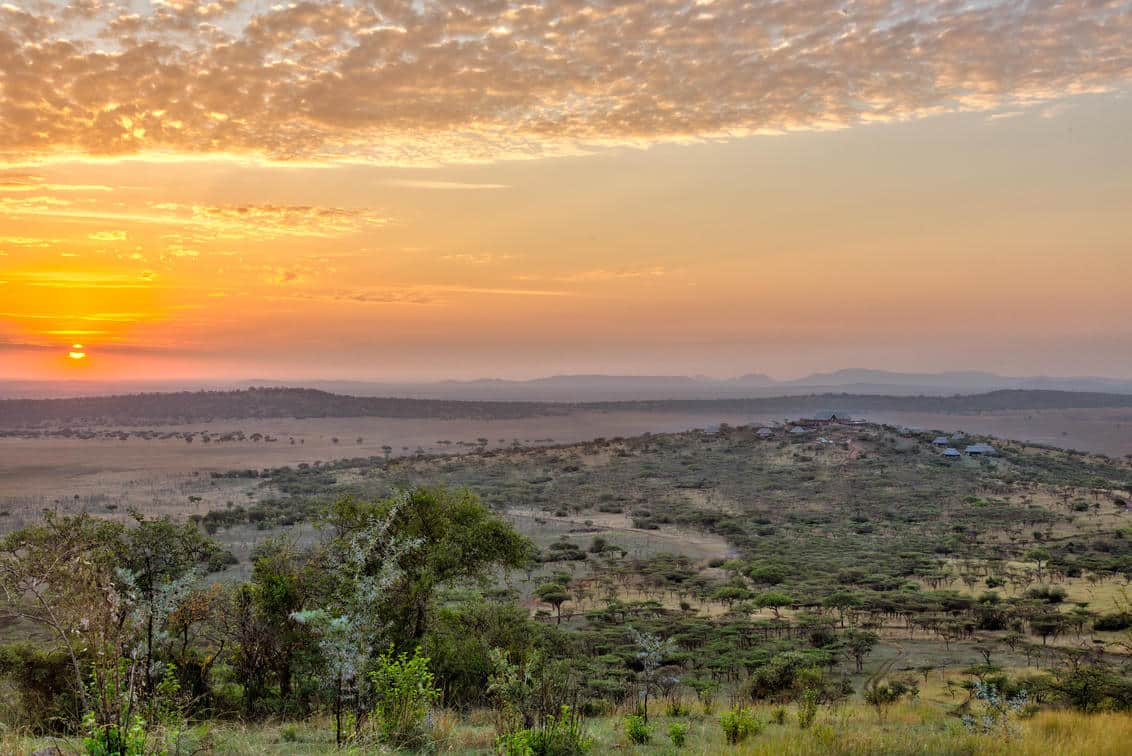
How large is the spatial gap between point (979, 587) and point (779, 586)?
11.0m

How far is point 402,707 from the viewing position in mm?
9453

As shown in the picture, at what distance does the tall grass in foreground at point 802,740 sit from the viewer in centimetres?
800

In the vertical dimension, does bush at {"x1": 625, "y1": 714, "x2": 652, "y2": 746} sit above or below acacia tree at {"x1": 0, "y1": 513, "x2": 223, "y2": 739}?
below

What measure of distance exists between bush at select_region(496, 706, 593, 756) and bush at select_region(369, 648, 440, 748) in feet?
4.17

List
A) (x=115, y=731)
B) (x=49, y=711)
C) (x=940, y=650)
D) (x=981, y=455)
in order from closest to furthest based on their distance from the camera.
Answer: (x=115, y=731)
(x=49, y=711)
(x=940, y=650)
(x=981, y=455)

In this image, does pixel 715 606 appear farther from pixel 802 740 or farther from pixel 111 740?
pixel 111 740

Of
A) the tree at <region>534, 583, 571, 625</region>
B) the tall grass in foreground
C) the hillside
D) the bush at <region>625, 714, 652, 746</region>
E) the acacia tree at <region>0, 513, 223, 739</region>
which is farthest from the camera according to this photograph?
the tree at <region>534, 583, 571, 625</region>

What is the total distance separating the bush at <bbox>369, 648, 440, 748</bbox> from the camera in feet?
29.8

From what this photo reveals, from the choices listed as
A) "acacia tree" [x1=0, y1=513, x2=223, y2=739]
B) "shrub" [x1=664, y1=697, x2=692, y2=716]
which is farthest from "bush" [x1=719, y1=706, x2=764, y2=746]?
"acacia tree" [x1=0, y1=513, x2=223, y2=739]

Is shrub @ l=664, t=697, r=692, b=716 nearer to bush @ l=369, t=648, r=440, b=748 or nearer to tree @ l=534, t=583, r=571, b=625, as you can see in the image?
bush @ l=369, t=648, r=440, b=748

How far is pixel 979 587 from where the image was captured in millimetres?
37375

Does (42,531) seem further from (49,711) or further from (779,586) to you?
(779,586)

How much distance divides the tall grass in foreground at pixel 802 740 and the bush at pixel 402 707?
1.43ft

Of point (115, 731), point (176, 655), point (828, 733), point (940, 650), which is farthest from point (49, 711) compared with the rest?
point (940, 650)
